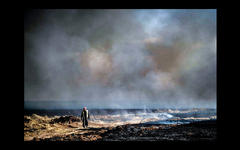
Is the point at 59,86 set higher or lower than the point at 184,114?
higher

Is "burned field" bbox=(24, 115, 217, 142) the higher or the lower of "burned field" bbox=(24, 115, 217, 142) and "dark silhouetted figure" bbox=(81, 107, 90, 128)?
the lower

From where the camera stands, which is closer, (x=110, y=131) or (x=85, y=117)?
(x=110, y=131)

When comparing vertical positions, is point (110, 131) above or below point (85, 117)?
below

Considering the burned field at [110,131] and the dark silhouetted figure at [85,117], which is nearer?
the burned field at [110,131]

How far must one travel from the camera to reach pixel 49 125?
186 inches

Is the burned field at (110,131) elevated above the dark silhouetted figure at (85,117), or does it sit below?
below

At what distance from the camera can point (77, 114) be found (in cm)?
485

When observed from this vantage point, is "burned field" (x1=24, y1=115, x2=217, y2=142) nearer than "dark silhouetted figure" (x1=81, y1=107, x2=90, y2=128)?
Yes
